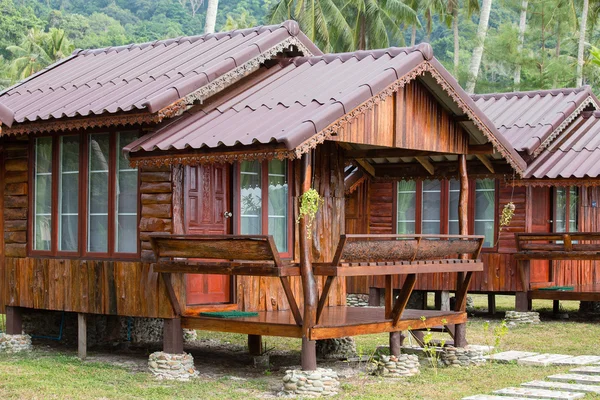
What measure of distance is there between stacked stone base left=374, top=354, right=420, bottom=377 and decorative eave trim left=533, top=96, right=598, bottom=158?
7.96m

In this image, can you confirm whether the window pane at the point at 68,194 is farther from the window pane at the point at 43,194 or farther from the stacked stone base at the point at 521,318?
the stacked stone base at the point at 521,318

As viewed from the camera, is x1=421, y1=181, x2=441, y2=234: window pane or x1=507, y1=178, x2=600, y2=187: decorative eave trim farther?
x1=421, y1=181, x2=441, y2=234: window pane

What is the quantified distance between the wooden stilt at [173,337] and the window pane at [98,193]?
1.68 m

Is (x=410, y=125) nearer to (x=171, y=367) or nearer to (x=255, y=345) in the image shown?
(x=255, y=345)

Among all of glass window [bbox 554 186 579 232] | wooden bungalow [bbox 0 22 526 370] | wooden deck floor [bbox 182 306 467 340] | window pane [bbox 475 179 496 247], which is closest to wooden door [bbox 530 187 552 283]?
glass window [bbox 554 186 579 232]

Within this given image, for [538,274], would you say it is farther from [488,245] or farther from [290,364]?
[290,364]

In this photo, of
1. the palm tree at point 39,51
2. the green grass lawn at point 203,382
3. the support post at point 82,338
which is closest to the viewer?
the green grass lawn at point 203,382

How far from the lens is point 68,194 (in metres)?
14.4

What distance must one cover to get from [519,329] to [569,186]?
322 centimetres

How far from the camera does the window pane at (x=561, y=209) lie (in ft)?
67.3

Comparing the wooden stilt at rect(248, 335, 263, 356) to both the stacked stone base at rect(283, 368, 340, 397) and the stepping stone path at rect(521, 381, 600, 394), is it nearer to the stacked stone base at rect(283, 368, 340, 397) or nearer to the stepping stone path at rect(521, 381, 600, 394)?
the stacked stone base at rect(283, 368, 340, 397)

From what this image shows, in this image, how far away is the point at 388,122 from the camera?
13109mm

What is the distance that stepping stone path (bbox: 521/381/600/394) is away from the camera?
11570 mm

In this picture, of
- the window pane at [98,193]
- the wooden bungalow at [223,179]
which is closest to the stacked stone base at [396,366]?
the wooden bungalow at [223,179]
